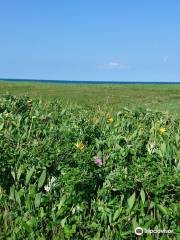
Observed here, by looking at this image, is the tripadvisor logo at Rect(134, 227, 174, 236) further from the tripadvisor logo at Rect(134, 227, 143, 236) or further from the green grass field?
the green grass field

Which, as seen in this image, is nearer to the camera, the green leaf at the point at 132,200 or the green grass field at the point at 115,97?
the green leaf at the point at 132,200

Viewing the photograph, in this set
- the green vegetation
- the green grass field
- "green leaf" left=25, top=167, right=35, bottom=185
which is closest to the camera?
the green vegetation

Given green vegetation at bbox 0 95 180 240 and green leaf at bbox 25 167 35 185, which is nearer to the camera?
green vegetation at bbox 0 95 180 240

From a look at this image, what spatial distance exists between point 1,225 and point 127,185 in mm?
1217

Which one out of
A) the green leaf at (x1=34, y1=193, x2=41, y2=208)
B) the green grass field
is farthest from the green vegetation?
the green grass field

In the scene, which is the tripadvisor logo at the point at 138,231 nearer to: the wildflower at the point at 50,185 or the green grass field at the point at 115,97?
the wildflower at the point at 50,185

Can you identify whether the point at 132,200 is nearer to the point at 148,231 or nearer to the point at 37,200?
the point at 148,231

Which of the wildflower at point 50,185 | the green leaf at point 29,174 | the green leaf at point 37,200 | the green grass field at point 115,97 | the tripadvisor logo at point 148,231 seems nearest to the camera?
the tripadvisor logo at point 148,231

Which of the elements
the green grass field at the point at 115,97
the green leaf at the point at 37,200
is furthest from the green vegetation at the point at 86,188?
the green grass field at the point at 115,97

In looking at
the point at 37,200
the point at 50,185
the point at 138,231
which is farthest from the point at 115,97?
the point at 138,231

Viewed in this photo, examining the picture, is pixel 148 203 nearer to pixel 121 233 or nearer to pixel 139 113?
pixel 121 233

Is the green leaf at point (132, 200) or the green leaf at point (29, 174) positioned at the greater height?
the green leaf at point (29, 174)

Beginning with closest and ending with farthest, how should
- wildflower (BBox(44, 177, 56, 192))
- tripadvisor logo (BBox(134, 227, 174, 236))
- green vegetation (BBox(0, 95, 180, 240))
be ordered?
tripadvisor logo (BBox(134, 227, 174, 236)), green vegetation (BBox(0, 95, 180, 240)), wildflower (BBox(44, 177, 56, 192))

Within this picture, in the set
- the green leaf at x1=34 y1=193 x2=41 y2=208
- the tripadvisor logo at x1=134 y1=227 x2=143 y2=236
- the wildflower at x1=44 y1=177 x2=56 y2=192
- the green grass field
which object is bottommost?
the green grass field
